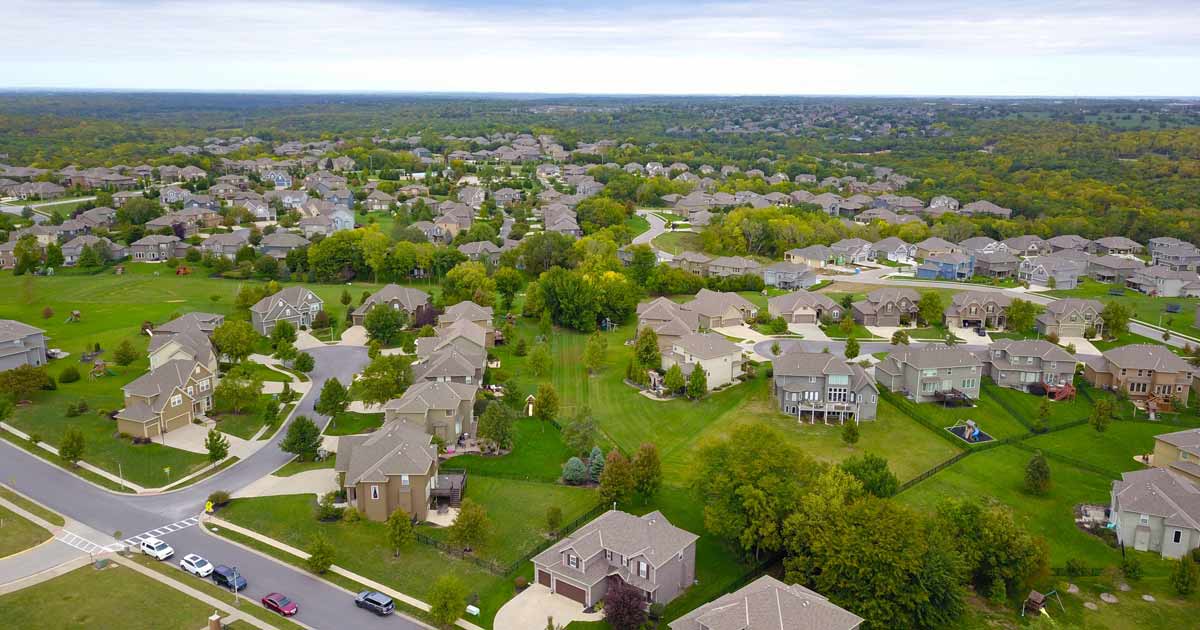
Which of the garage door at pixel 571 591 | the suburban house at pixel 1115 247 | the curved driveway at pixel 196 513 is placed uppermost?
the suburban house at pixel 1115 247

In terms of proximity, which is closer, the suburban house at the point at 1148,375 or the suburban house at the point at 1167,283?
the suburban house at the point at 1148,375

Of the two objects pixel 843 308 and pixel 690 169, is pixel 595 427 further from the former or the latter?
pixel 690 169

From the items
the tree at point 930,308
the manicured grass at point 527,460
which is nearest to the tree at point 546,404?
the manicured grass at point 527,460

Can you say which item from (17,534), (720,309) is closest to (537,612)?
(17,534)

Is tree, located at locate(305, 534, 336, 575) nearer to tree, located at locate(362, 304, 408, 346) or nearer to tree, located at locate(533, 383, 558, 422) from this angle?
tree, located at locate(533, 383, 558, 422)

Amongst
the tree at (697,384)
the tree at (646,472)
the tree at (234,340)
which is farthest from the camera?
the tree at (234,340)

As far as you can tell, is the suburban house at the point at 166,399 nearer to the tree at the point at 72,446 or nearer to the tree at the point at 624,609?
the tree at the point at 72,446
